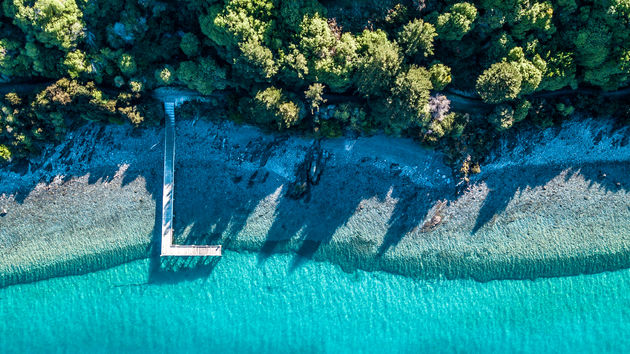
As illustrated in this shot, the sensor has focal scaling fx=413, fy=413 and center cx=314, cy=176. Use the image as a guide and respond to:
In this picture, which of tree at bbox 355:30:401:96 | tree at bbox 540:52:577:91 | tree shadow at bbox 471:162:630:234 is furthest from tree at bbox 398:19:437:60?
tree shadow at bbox 471:162:630:234

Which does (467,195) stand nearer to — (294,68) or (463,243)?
(463,243)

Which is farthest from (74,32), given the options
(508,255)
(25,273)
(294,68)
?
(508,255)

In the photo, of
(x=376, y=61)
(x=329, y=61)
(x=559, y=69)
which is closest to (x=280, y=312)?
(x=329, y=61)

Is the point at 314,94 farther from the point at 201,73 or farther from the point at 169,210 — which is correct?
the point at 169,210

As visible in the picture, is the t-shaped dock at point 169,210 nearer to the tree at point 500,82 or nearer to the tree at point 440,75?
the tree at point 440,75

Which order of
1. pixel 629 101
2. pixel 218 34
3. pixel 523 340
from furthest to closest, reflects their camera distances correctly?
pixel 523 340 → pixel 629 101 → pixel 218 34

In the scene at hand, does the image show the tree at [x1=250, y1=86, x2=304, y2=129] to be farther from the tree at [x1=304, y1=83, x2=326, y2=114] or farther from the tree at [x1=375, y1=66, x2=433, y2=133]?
the tree at [x1=375, y1=66, x2=433, y2=133]

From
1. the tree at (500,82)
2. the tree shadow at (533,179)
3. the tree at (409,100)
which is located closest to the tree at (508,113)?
the tree at (500,82)
